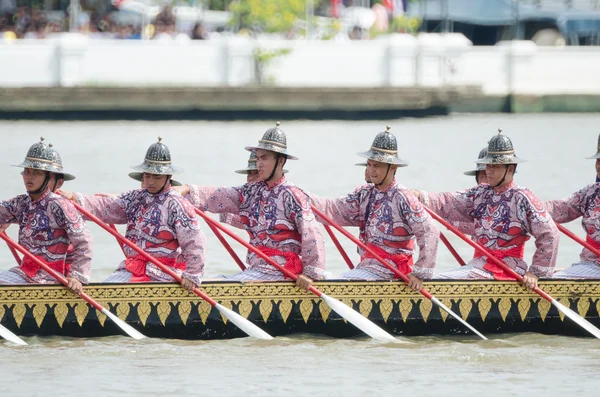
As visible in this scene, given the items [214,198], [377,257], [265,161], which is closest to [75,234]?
[214,198]

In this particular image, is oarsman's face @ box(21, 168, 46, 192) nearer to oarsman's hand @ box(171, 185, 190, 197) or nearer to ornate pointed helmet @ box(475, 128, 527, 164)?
oarsman's hand @ box(171, 185, 190, 197)

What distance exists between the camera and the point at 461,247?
1748cm

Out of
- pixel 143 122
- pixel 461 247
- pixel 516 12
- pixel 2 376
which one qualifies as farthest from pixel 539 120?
pixel 2 376

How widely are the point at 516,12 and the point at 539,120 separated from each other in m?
5.03

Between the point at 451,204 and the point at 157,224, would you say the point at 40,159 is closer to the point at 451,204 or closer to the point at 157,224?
the point at 157,224

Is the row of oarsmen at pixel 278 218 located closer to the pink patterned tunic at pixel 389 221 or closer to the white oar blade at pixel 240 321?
the pink patterned tunic at pixel 389 221

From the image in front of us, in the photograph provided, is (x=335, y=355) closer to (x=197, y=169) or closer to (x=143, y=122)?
(x=197, y=169)

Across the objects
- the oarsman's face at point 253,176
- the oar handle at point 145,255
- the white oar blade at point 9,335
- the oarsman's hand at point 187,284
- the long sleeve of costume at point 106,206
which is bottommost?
the white oar blade at point 9,335

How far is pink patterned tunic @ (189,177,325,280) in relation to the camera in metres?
11.0

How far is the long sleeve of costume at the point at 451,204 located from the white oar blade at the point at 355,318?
3.64 ft

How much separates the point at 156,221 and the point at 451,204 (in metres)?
2.29

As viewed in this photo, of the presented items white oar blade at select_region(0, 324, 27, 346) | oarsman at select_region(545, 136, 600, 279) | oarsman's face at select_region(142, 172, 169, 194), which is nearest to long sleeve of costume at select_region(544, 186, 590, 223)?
oarsman at select_region(545, 136, 600, 279)

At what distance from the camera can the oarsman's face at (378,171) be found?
1104 cm

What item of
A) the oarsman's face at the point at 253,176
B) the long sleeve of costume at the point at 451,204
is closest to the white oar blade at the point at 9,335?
the oarsman's face at the point at 253,176
